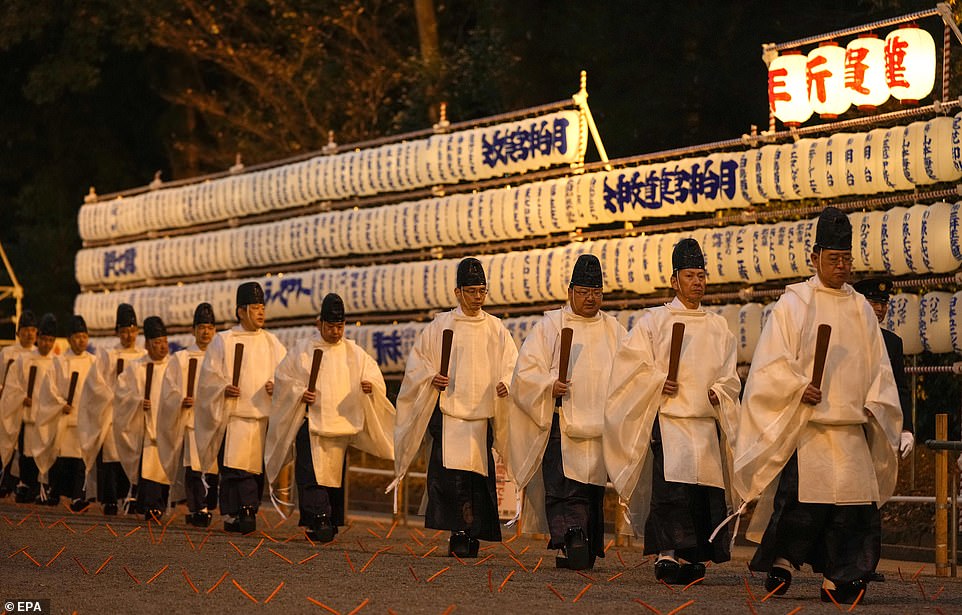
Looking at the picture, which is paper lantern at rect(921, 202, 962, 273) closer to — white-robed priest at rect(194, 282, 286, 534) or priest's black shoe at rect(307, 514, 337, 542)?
priest's black shoe at rect(307, 514, 337, 542)

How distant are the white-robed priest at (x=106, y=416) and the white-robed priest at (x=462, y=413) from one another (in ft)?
17.8

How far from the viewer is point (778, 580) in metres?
9.35

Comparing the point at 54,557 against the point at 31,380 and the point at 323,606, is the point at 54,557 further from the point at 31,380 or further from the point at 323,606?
the point at 31,380

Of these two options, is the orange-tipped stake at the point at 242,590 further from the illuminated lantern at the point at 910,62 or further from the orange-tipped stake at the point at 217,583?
the illuminated lantern at the point at 910,62

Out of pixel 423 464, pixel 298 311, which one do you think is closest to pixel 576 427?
pixel 423 464

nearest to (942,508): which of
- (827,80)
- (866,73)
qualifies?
(866,73)

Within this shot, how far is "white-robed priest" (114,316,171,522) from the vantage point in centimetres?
1645

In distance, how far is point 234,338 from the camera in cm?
1516

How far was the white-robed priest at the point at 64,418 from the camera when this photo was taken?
Answer: 61.1 feet

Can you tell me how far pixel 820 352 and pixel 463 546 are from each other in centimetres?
389

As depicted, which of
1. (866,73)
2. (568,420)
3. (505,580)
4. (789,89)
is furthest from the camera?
(789,89)

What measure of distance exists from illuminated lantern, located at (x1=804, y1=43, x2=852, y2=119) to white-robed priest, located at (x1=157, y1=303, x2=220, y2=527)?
6.17 meters

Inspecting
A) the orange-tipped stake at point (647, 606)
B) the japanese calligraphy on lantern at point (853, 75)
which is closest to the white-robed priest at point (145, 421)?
the japanese calligraphy on lantern at point (853, 75)

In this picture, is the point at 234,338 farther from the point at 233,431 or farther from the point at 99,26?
the point at 99,26
